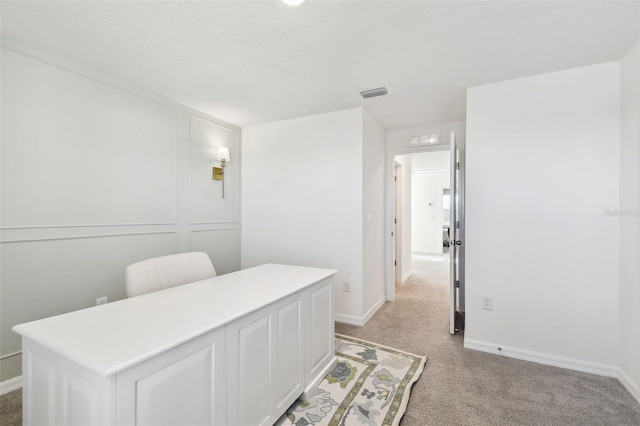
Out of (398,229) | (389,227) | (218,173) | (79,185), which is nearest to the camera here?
(79,185)

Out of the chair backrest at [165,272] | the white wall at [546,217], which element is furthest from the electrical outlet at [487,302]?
the chair backrest at [165,272]

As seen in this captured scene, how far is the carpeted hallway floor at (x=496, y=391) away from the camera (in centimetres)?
175

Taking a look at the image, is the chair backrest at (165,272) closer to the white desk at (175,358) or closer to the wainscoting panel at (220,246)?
the white desk at (175,358)

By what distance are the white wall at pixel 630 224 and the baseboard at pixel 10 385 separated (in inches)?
170

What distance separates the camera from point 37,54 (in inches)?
83.3

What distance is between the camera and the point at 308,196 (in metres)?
3.52

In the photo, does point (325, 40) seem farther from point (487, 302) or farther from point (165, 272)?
point (487, 302)

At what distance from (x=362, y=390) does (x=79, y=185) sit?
2.78m

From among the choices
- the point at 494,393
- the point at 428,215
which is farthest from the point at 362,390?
the point at 428,215

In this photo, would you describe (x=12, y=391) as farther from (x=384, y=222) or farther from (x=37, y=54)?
(x=384, y=222)

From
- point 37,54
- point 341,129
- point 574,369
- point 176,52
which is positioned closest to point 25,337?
point 176,52

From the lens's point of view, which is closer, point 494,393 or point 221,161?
point 494,393

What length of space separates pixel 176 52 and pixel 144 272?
1641mm

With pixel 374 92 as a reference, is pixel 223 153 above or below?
below
